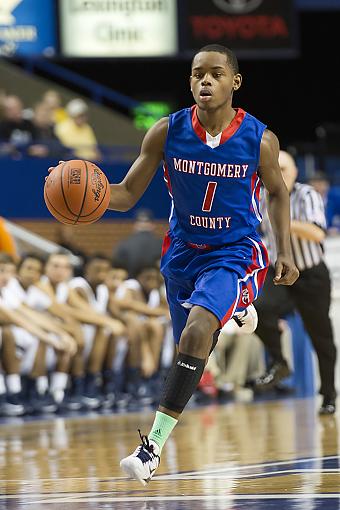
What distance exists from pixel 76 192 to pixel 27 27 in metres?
14.7

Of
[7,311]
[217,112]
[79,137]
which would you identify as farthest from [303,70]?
[217,112]

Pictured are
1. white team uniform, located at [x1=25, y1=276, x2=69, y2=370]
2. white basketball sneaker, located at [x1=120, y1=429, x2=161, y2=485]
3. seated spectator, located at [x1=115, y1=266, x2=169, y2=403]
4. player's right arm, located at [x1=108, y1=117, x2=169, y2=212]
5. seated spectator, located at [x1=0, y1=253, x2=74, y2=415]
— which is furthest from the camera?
seated spectator, located at [x1=115, y1=266, x2=169, y2=403]

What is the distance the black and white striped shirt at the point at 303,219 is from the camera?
8.83 metres

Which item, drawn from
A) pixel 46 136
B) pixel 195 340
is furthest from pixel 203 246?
pixel 46 136

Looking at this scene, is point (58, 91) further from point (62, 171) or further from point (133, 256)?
point (62, 171)

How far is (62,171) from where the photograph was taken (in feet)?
18.7

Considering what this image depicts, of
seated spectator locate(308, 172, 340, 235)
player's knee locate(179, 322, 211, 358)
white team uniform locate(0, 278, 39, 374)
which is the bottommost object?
player's knee locate(179, 322, 211, 358)

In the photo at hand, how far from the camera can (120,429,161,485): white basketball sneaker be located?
16.4 ft

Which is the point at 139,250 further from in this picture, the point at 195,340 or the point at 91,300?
the point at 195,340

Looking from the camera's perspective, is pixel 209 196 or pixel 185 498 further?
pixel 209 196

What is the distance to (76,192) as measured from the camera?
564 cm

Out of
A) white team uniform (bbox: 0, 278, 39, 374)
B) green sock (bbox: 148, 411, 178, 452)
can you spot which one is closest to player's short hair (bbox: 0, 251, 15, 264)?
white team uniform (bbox: 0, 278, 39, 374)

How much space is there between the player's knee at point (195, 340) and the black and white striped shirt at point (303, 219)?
348 centimetres

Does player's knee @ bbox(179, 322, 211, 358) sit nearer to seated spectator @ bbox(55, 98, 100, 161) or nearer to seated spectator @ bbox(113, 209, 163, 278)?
seated spectator @ bbox(113, 209, 163, 278)
